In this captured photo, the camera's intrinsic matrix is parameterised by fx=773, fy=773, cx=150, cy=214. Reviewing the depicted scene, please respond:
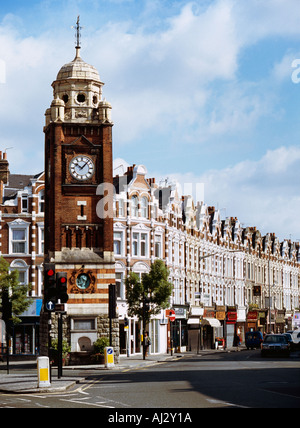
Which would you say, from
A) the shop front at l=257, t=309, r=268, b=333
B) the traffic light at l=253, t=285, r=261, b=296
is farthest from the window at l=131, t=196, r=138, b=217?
the shop front at l=257, t=309, r=268, b=333

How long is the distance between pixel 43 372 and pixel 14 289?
29211 millimetres

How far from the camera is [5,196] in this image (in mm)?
63406

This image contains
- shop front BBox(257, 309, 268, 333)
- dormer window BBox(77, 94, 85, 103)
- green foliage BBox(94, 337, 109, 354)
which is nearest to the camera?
green foliage BBox(94, 337, 109, 354)

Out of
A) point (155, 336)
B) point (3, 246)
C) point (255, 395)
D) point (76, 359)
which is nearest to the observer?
point (255, 395)

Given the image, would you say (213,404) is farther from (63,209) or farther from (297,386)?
(63,209)

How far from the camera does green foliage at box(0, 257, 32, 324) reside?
54644 mm

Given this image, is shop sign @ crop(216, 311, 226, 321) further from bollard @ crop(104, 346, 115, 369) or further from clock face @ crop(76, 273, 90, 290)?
bollard @ crop(104, 346, 115, 369)

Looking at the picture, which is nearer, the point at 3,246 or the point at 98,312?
the point at 98,312

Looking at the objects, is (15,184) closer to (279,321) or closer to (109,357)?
(109,357)

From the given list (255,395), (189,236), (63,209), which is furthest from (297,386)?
(189,236)

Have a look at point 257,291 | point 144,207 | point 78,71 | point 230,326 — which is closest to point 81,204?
point 78,71

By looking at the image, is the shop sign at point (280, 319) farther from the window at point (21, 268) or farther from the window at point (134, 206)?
the window at point (21, 268)

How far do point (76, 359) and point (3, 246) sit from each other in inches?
682

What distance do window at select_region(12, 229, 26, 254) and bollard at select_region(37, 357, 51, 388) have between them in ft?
112
